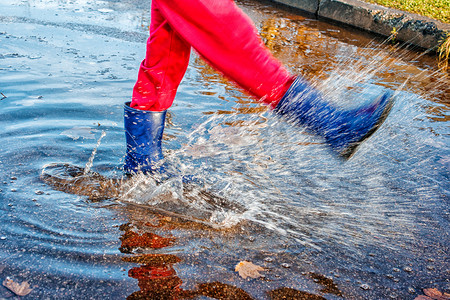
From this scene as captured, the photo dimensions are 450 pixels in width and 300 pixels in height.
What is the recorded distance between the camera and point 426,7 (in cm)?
724

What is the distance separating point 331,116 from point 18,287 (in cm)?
141

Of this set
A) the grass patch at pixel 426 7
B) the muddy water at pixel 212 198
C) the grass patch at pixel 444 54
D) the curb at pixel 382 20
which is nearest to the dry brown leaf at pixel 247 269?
the muddy water at pixel 212 198

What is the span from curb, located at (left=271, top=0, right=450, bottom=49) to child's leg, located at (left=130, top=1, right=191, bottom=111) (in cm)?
536

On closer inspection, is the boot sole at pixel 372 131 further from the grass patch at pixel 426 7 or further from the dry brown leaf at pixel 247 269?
the grass patch at pixel 426 7

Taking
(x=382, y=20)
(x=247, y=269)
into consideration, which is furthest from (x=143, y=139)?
(x=382, y=20)

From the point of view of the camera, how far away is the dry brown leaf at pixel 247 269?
165 centimetres

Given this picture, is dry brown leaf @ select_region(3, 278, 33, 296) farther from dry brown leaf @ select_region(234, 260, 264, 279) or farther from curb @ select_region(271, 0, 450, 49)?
curb @ select_region(271, 0, 450, 49)

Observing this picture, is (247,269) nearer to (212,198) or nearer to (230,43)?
(212,198)

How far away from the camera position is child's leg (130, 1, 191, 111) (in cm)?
190

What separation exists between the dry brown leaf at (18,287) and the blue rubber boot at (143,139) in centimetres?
89

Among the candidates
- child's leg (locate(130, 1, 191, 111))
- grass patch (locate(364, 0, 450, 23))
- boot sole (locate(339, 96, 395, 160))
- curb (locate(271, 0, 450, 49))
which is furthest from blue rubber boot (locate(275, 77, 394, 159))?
grass patch (locate(364, 0, 450, 23))

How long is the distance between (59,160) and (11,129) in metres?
0.56

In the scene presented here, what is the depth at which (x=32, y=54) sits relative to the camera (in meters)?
4.18

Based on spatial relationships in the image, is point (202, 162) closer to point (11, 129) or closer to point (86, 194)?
point (86, 194)
